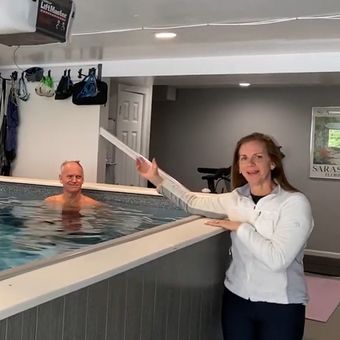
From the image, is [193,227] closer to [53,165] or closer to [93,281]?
[93,281]

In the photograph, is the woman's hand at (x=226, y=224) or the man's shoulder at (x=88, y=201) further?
the man's shoulder at (x=88, y=201)

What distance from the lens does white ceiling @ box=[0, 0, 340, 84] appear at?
10.8 ft

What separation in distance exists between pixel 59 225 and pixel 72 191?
889 mm

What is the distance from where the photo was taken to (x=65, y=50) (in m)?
5.12

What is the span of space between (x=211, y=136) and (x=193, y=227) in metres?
5.30

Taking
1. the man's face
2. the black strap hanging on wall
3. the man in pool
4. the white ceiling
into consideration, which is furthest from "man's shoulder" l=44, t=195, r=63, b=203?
the black strap hanging on wall

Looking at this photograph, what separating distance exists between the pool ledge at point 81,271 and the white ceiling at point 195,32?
98cm

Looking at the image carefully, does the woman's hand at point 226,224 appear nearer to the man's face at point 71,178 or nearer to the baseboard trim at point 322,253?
the man's face at point 71,178

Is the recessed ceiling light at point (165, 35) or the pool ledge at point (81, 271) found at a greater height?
the recessed ceiling light at point (165, 35)

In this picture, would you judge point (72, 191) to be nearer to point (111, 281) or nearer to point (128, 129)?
point (128, 129)

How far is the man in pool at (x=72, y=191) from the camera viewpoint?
4.26m

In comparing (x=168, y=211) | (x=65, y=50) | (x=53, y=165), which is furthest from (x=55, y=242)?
(x=53, y=165)

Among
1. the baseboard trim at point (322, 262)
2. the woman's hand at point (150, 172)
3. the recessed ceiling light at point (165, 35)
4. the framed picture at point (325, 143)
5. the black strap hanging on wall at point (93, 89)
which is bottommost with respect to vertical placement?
the baseboard trim at point (322, 262)

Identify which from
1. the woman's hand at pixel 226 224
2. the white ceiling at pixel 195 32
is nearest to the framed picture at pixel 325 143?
the white ceiling at pixel 195 32
